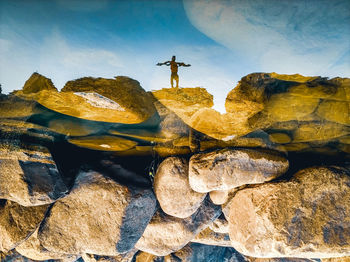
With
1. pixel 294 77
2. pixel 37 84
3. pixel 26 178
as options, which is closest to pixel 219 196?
pixel 294 77

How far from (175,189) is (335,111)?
3655 millimetres

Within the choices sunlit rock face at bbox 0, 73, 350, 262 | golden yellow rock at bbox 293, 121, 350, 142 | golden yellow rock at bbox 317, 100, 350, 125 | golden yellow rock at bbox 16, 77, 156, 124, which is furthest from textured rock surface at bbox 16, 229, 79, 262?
golden yellow rock at bbox 317, 100, 350, 125

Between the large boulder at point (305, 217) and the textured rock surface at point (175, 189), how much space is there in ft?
4.88

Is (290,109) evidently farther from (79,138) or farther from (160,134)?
(79,138)

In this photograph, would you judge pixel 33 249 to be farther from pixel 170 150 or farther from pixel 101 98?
pixel 101 98

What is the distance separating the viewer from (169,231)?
4.67 m

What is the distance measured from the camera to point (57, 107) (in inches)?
119

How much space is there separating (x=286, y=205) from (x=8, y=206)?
6339 mm

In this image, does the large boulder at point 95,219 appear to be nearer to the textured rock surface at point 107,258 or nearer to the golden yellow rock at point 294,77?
the textured rock surface at point 107,258

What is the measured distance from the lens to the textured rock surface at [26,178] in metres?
3.25

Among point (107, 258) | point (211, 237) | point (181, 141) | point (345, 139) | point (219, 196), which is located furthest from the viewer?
point (211, 237)

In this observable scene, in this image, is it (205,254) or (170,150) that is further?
(205,254)

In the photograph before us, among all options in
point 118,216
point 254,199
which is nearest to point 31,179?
point 118,216

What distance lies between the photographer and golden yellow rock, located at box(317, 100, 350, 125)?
2.73 m
